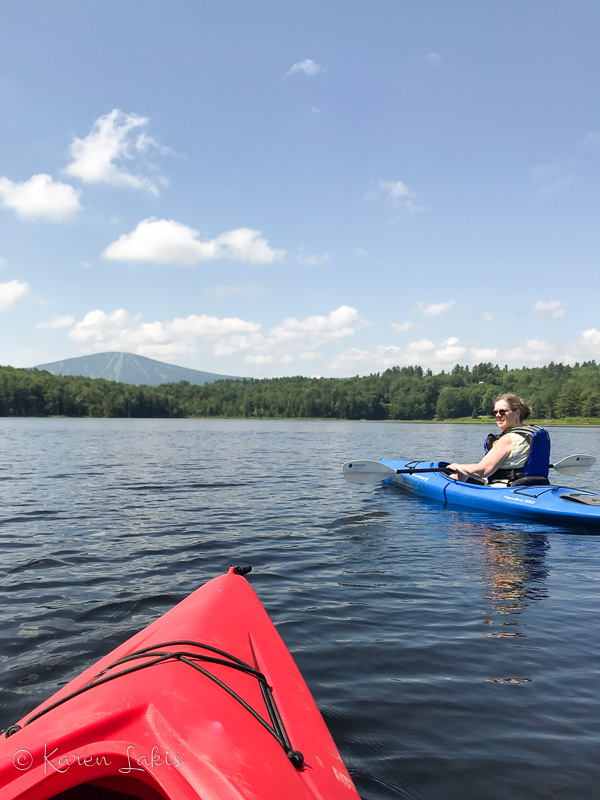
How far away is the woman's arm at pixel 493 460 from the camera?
898 centimetres

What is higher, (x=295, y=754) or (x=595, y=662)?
(x=295, y=754)

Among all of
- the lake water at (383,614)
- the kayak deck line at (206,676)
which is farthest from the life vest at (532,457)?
the kayak deck line at (206,676)

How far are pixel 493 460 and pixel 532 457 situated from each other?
64cm

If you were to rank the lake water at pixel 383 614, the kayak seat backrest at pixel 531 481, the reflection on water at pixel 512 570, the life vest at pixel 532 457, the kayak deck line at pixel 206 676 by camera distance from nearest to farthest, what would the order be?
the kayak deck line at pixel 206 676, the lake water at pixel 383 614, the reflection on water at pixel 512 570, the life vest at pixel 532 457, the kayak seat backrest at pixel 531 481

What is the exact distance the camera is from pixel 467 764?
281 centimetres

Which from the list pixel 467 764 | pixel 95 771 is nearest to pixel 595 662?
pixel 467 764

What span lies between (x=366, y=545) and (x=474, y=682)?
13.3ft

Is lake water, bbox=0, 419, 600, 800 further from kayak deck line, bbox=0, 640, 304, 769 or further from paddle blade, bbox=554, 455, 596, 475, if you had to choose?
paddle blade, bbox=554, 455, 596, 475

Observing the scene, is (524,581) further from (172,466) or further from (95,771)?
(172,466)

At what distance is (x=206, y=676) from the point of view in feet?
7.96

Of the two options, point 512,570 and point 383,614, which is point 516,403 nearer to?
point 512,570

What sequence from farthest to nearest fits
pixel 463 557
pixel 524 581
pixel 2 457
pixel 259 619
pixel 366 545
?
pixel 2 457
pixel 366 545
pixel 463 557
pixel 524 581
pixel 259 619

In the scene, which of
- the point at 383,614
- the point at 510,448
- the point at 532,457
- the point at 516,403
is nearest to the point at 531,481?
the point at 532,457

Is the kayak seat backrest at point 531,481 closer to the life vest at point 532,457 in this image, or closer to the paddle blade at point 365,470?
the life vest at point 532,457
